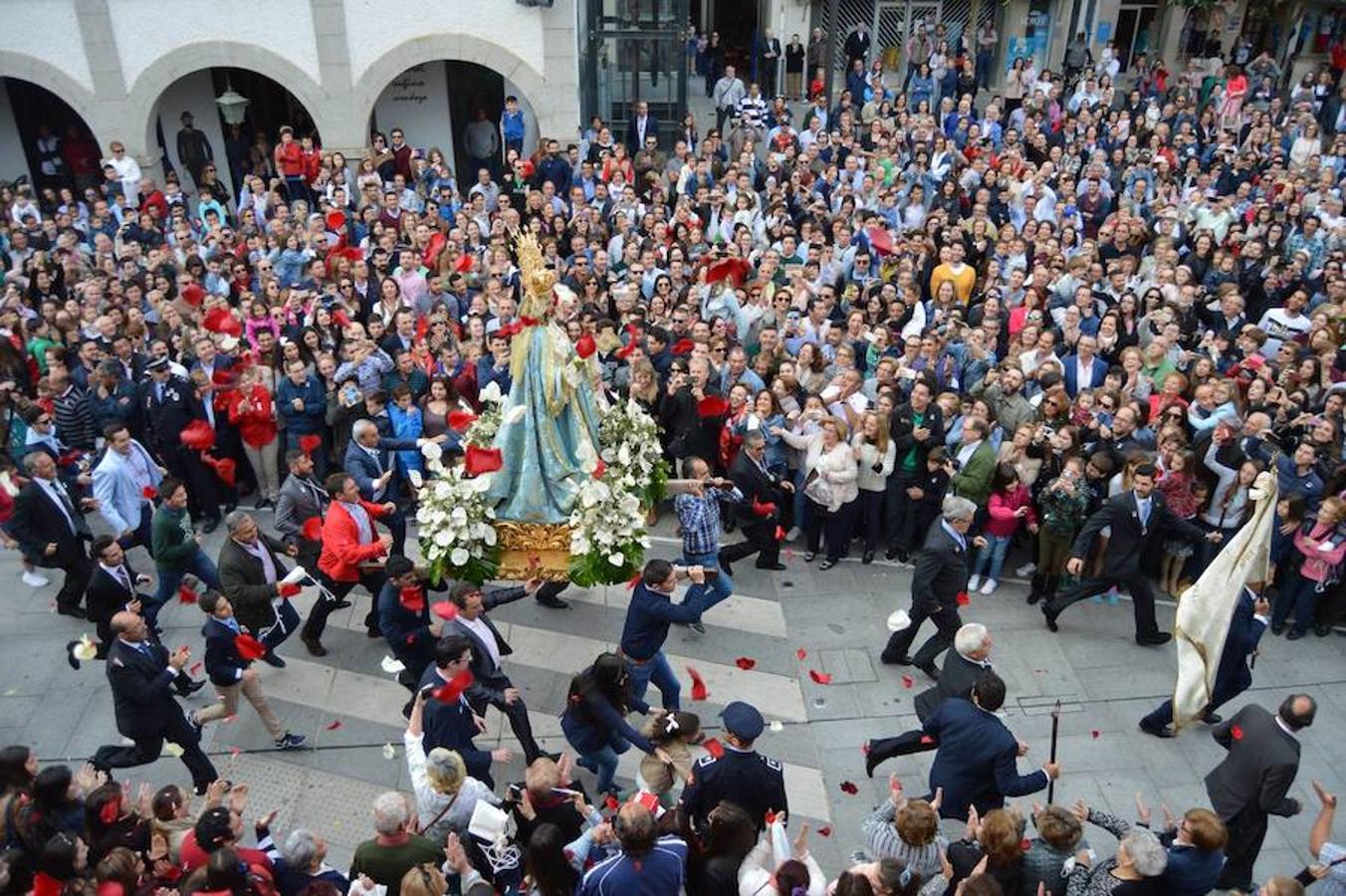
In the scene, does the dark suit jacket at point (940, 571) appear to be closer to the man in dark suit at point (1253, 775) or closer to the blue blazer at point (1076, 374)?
the man in dark suit at point (1253, 775)

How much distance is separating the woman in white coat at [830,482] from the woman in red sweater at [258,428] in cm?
497

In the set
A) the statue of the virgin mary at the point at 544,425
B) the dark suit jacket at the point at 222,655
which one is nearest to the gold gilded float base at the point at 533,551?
the statue of the virgin mary at the point at 544,425

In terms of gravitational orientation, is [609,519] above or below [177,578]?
above

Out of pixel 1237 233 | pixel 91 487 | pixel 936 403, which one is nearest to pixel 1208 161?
pixel 1237 233

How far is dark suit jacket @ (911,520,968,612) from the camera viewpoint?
7684 mm

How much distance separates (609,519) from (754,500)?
1670mm

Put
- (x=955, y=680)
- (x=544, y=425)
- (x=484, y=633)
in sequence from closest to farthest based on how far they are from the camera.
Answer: (x=955, y=680) < (x=484, y=633) < (x=544, y=425)

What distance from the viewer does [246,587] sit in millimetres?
7645

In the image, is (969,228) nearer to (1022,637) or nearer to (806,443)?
(806,443)

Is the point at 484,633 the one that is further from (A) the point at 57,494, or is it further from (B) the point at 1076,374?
(B) the point at 1076,374

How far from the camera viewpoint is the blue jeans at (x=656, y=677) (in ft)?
23.7

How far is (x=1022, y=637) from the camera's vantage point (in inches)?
350

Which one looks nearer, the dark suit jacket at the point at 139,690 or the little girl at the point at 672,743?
the little girl at the point at 672,743

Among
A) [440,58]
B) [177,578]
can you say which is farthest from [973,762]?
[440,58]
